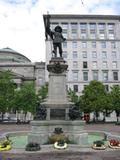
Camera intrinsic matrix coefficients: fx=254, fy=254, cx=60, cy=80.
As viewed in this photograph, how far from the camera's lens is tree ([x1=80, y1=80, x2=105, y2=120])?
65006 millimetres

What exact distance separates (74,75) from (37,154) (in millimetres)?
74887

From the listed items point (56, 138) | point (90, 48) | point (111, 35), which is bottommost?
point (56, 138)

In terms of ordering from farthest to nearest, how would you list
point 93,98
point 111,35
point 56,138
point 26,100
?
point 111,35 < point 26,100 < point 93,98 < point 56,138

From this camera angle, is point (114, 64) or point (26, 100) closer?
point (26, 100)

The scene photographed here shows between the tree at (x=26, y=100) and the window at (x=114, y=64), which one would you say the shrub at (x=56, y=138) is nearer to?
the tree at (x=26, y=100)

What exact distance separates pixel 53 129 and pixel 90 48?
74.7m

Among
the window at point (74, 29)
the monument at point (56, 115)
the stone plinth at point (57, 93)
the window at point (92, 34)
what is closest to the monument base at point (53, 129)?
the monument at point (56, 115)

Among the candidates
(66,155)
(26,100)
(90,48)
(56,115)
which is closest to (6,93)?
(26,100)

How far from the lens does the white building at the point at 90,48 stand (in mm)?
90250

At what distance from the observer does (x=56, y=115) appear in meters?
21.7

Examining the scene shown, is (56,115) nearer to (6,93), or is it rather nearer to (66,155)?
(66,155)

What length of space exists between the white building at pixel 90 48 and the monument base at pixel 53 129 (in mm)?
67387

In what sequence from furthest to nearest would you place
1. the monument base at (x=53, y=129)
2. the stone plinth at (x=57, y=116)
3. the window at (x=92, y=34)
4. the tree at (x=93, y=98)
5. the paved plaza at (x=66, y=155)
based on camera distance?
1. the window at (x=92, y=34)
2. the tree at (x=93, y=98)
3. the stone plinth at (x=57, y=116)
4. the monument base at (x=53, y=129)
5. the paved plaza at (x=66, y=155)

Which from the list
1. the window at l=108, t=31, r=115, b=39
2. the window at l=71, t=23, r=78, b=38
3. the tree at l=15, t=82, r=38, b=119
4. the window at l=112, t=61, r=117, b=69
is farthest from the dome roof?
the tree at l=15, t=82, r=38, b=119
